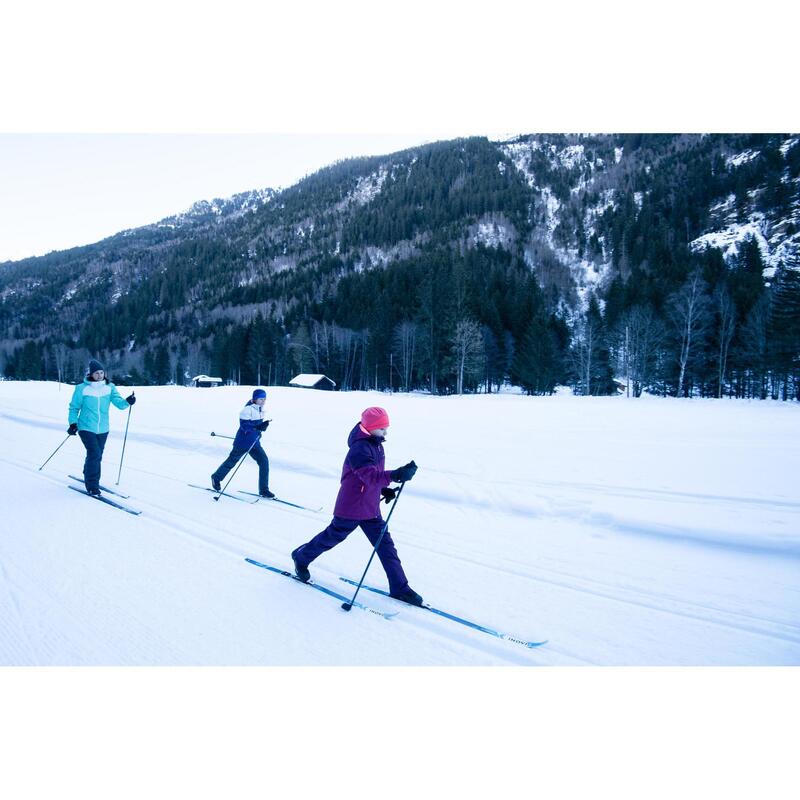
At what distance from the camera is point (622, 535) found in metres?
5.91

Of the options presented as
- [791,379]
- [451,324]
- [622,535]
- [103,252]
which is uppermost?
[103,252]

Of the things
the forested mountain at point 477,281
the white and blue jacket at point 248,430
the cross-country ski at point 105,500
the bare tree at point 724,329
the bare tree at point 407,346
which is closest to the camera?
the cross-country ski at point 105,500

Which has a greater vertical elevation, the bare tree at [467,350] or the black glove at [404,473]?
the bare tree at [467,350]

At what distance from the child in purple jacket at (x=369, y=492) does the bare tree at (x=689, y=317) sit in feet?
122

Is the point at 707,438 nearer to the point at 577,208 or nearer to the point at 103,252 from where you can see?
the point at 577,208

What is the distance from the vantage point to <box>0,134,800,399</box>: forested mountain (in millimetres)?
39625

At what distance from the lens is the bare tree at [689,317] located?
35.5 m

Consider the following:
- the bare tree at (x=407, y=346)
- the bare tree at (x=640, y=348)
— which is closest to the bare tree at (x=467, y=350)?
the bare tree at (x=407, y=346)

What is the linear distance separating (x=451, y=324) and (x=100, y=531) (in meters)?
39.7

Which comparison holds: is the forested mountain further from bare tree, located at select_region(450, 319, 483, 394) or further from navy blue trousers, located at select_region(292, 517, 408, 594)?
navy blue trousers, located at select_region(292, 517, 408, 594)

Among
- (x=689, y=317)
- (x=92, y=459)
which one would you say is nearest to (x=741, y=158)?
(x=689, y=317)

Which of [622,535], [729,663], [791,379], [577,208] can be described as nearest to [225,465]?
[622,535]

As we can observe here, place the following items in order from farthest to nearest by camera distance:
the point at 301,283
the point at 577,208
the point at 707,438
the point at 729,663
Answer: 1. the point at 577,208
2. the point at 301,283
3. the point at 707,438
4. the point at 729,663

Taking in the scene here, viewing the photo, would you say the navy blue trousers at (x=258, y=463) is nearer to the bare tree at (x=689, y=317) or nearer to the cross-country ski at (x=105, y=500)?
the cross-country ski at (x=105, y=500)
